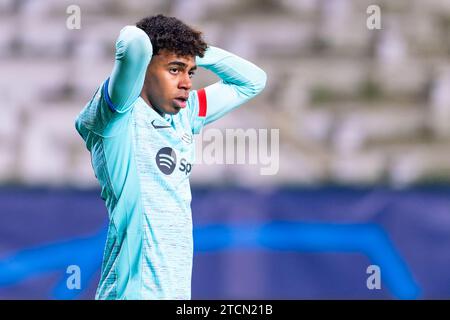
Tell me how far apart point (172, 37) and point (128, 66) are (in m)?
0.44

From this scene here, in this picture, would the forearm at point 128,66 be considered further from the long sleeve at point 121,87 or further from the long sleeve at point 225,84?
the long sleeve at point 225,84

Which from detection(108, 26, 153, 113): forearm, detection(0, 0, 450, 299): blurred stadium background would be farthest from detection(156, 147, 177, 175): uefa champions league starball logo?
detection(0, 0, 450, 299): blurred stadium background

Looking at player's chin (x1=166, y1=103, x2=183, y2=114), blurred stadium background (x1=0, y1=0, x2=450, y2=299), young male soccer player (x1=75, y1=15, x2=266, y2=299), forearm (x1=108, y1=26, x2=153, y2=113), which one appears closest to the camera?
forearm (x1=108, y1=26, x2=153, y2=113)

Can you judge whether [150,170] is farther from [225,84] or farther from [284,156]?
[284,156]

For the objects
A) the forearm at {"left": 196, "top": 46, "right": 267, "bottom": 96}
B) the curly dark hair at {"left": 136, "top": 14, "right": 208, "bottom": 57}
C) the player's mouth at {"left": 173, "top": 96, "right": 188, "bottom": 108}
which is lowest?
the player's mouth at {"left": 173, "top": 96, "right": 188, "bottom": 108}

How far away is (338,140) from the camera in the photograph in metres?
4.06

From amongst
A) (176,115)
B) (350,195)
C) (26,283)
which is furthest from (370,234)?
(26,283)

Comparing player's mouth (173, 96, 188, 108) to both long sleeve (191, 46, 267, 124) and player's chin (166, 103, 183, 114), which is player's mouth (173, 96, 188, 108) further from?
long sleeve (191, 46, 267, 124)

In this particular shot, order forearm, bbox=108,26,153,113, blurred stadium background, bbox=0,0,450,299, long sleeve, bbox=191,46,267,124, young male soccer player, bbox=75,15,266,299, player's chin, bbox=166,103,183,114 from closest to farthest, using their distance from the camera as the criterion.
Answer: forearm, bbox=108,26,153,113
young male soccer player, bbox=75,15,266,299
player's chin, bbox=166,103,183,114
long sleeve, bbox=191,46,267,124
blurred stadium background, bbox=0,0,450,299

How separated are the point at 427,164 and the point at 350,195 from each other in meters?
0.36

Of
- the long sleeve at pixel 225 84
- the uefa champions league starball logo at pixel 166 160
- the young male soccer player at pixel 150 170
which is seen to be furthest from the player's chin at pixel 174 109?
the long sleeve at pixel 225 84

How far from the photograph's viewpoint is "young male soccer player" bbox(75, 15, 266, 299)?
9.78ft

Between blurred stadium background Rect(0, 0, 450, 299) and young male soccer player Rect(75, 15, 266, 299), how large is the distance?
2.96 feet

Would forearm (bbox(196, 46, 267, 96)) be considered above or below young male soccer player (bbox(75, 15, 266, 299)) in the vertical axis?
above
